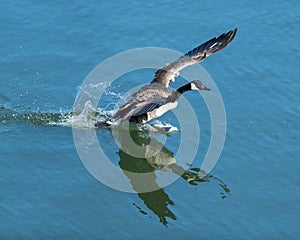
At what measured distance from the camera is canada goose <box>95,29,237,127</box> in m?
16.3

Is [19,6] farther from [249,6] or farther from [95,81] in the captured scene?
[249,6]

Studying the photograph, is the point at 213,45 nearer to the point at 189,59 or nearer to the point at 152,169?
the point at 189,59

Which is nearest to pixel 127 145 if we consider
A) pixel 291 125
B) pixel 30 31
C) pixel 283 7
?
pixel 291 125

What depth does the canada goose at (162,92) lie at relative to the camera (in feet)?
53.5

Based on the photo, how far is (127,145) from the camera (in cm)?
1717

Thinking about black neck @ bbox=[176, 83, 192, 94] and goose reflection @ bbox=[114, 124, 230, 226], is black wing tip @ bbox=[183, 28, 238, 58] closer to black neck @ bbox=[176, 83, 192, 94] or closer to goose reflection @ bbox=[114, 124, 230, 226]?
black neck @ bbox=[176, 83, 192, 94]

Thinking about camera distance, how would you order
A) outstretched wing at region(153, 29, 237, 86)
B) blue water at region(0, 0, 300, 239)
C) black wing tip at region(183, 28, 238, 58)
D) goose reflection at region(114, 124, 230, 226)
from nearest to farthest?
blue water at region(0, 0, 300, 239) → goose reflection at region(114, 124, 230, 226) → outstretched wing at region(153, 29, 237, 86) → black wing tip at region(183, 28, 238, 58)

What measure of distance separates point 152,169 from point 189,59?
2.88 m

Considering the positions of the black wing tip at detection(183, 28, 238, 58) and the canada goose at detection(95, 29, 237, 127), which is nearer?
the canada goose at detection(95, 29, 237, 127)

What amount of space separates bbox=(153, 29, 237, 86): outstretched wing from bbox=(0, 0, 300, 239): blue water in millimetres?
913

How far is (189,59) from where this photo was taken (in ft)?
58.4

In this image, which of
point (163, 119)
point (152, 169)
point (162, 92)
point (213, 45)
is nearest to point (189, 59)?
point (213, 45)

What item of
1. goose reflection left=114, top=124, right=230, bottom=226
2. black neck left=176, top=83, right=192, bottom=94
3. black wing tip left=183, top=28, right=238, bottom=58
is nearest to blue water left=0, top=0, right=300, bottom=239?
goose reflection left=114, top=124, right=230, bottom=226

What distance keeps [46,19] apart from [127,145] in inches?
214
